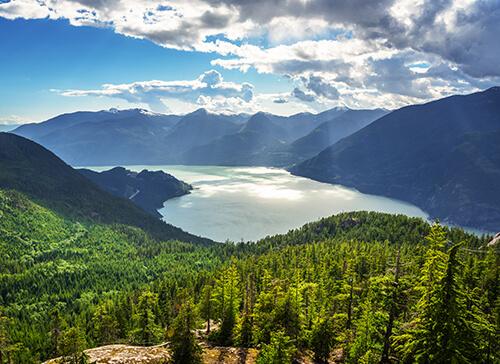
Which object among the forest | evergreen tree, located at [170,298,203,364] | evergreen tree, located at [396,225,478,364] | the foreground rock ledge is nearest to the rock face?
the foreground rock ledge

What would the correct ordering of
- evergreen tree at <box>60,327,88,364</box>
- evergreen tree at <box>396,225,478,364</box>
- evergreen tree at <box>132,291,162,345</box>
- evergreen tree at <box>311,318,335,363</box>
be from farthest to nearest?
evergreen tree at <box>132,291,162,345</box>, evergreen tree at <box>311,318,335,363</box>, evergreen tree at <box>60,327,88,364</box>, evergreen tree at <box>396,225,478,364</box>

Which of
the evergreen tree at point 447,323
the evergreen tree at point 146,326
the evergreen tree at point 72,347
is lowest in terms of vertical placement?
the evergreen tree at point 146,326

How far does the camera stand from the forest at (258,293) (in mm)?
20625

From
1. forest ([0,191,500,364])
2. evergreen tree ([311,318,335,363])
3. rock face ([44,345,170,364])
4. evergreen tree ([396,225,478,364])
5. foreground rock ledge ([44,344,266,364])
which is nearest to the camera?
evergreen tree ([396,225,478,364])

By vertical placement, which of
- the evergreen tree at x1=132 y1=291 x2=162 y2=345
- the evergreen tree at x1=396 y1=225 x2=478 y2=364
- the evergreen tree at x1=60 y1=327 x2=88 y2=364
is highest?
the evergreen tree at x1=396 y1=225 x2=478 y2=364

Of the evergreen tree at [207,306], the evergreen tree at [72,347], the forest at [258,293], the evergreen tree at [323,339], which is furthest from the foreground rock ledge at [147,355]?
the evergreen tree at [207,306]

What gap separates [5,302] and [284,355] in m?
116

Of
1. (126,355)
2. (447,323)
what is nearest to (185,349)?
(126,355)

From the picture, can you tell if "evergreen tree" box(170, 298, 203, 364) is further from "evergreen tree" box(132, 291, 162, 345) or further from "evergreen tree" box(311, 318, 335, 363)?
"evergreen tree" box(132, 291, 162, 345)

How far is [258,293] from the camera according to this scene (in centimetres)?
6788

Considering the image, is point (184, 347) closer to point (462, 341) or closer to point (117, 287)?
point (462, 341)

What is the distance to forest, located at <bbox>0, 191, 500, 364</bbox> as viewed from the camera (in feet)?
67.7

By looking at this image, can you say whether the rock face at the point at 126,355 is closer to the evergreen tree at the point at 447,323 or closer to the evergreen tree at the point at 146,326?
the evergreen tree at the point at 146,326

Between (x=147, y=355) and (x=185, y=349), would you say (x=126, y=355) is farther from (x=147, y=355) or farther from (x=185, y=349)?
(x=185, y=349)
